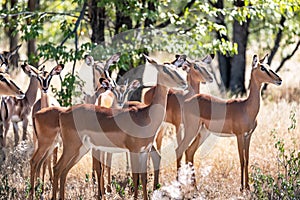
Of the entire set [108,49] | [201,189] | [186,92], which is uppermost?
[108,49]

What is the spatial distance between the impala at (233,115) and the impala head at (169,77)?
1.16 m

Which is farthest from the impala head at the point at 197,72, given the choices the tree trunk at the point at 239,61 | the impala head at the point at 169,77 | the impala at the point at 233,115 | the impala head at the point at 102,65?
the tree trunk at the point at 239,61

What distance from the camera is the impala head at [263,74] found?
7.91 meters

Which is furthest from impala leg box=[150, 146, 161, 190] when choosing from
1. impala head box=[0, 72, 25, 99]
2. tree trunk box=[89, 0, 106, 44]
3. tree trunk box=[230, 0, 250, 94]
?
tree trunk box=[230, 0, 250, 94]

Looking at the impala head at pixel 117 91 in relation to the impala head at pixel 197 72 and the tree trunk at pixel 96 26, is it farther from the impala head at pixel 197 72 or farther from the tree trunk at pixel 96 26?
the tree trunk at pixel 96 26

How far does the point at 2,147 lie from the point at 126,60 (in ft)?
7.61

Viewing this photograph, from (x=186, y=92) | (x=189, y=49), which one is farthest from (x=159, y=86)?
(x=189, y=49)

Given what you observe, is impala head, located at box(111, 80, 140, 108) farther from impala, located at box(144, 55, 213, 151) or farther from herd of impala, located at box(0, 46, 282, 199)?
impala, located at box(144, 55, 213, 151)

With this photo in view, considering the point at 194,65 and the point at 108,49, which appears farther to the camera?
the point at 108,49

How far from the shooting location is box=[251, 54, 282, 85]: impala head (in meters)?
7.91

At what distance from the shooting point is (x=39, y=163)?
24.1 feet

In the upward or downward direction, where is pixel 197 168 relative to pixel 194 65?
downward

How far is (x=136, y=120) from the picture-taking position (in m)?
6.90

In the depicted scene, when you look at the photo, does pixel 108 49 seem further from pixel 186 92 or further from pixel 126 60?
pixel 186 92
